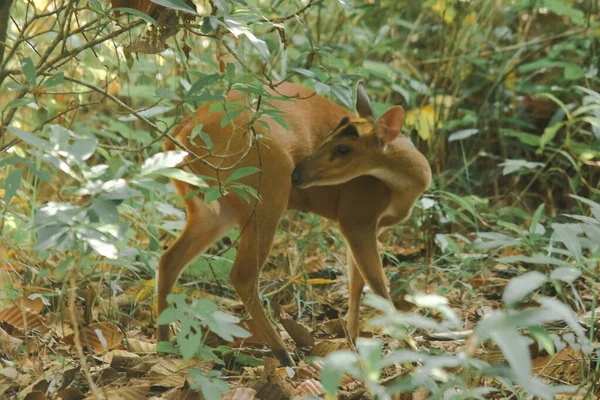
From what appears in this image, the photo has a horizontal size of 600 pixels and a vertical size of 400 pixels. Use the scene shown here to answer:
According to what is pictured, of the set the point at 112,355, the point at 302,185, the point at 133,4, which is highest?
the point at 133,4

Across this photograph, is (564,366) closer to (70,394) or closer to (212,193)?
(212,193)

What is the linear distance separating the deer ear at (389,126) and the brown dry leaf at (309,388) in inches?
56.5

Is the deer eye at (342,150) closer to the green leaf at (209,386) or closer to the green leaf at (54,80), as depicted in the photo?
the green leaf at (54,80)

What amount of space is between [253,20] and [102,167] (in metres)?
0.74

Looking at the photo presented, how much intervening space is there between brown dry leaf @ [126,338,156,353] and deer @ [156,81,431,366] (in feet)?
0.22

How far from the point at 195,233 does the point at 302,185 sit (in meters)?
0.54

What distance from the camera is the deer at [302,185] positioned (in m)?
3.32

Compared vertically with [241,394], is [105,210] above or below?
above

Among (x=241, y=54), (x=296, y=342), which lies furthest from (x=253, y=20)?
(x=296, y=342)

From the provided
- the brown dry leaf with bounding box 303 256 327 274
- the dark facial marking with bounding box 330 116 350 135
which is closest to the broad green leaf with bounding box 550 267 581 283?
the dark facial marking with bounding box 330 116 350 135

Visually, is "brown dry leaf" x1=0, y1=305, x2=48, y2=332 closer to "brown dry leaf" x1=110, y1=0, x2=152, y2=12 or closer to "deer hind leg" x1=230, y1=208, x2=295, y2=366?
"deer hind leg" x1=230, y1=208, x2=295, y2=366

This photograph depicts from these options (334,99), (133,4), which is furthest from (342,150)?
(133,4)

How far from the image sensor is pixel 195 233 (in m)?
3.59

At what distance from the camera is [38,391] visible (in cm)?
243
